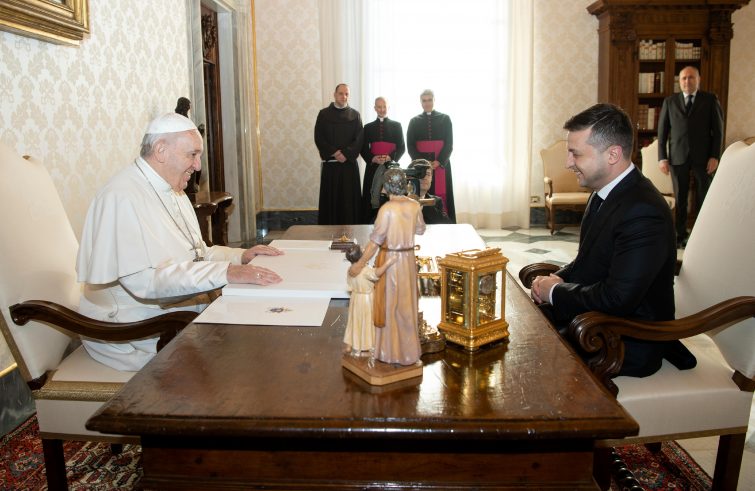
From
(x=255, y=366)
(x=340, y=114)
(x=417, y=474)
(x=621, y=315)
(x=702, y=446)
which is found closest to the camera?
(x=417, y=474)

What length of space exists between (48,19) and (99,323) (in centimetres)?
223

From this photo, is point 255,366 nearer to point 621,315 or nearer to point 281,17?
point 621,315

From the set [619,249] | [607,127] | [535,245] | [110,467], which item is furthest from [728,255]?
[535,245]

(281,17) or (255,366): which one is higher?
(281,17)

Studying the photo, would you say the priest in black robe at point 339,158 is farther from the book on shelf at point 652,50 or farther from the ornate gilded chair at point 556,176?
the book on shelf at point 652,50

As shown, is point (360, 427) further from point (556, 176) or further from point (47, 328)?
point (556, 176)

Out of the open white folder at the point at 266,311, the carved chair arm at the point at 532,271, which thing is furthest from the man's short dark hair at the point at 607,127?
the open white folder at the point at 266,311

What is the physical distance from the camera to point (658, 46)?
357 inches

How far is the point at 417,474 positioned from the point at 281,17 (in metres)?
8.99

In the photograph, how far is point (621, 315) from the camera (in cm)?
223

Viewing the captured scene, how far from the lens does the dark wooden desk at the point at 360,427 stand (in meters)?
1.32

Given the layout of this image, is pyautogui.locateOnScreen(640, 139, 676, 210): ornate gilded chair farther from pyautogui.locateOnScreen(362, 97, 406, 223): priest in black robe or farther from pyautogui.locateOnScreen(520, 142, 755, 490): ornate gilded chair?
pyautogui.locateOnScreen(520, 142, 755, 490): ornate gilded chair

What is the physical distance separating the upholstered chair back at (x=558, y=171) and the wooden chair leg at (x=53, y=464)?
Answer: 26.9 feet

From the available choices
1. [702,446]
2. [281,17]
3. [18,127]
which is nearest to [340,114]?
[281,17]
